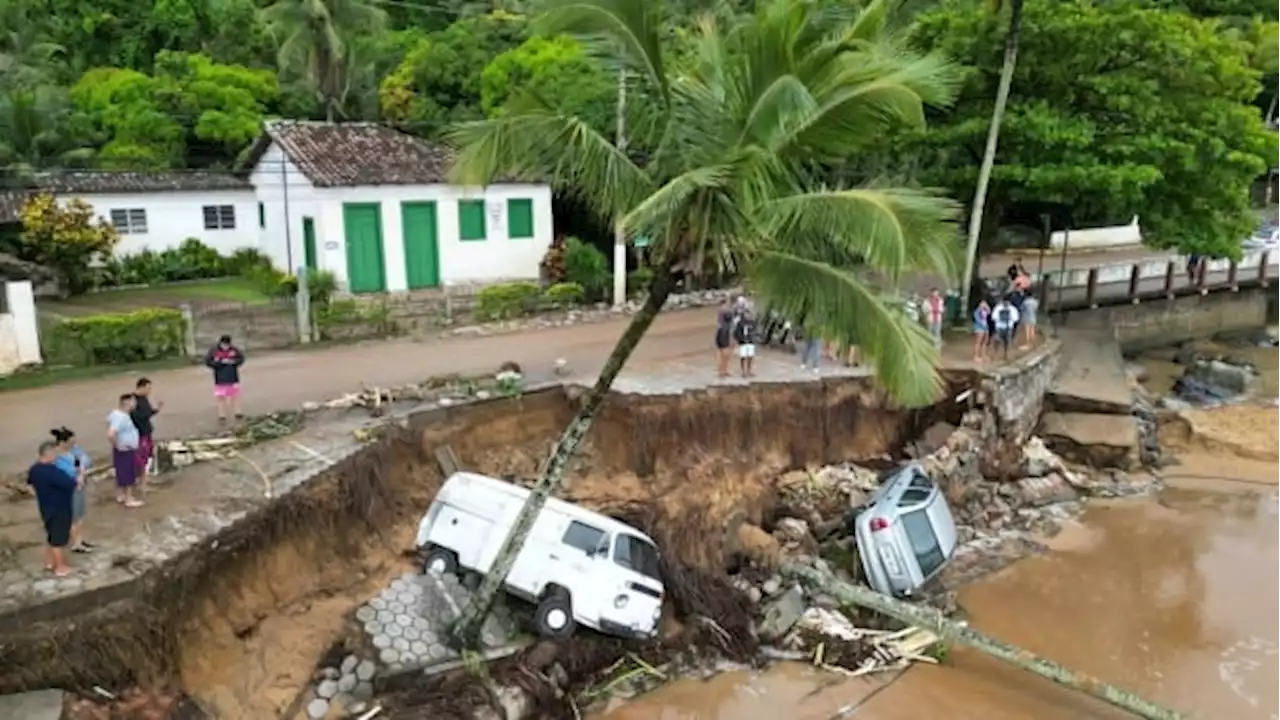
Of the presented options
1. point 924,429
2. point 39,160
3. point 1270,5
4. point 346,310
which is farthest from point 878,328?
point 1270,5

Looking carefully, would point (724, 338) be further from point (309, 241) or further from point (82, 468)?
point (309, 241)

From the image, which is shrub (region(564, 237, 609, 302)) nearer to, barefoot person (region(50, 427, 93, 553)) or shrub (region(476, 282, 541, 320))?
shrub (region(476, 282, 541, 320))

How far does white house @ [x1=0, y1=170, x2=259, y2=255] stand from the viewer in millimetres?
28531

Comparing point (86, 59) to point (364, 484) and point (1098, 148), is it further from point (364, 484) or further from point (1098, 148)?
point (1098, 148)

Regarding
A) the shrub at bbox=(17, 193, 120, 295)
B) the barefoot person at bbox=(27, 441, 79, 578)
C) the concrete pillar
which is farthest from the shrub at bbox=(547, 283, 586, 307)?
the barefoot person at bbox=(27, 441, 79, 578)

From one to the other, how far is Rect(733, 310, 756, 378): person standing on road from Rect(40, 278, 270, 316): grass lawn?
39.5 feet

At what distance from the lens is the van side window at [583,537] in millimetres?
12773

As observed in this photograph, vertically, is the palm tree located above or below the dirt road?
above

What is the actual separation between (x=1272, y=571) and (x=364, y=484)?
1530cm

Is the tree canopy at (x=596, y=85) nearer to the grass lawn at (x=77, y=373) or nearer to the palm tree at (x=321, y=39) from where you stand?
the palm tree at (x=321, y=39)

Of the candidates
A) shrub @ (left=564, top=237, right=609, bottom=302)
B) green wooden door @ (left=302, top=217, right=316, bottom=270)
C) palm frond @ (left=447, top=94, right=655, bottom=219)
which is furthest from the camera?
green wooden door @ (left=302, top=217, right=316, bottom=270)

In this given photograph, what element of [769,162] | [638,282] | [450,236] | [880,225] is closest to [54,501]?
[769,162]

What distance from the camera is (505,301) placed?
24.0 metres

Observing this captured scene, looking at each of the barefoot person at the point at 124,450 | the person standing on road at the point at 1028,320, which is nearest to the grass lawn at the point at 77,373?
the barefoot person at the point at 124,450
